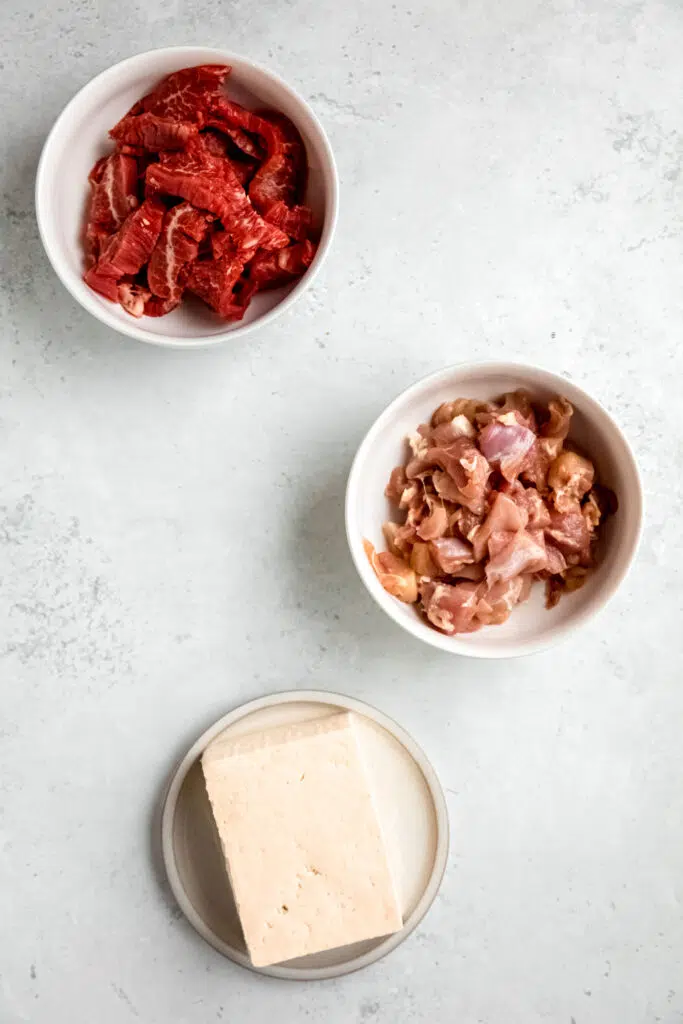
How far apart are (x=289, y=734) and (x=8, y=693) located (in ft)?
1.89

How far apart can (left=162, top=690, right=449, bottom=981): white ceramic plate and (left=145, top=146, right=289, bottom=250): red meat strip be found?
86cm

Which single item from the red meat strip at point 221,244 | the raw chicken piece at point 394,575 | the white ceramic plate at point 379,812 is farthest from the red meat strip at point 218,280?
the white ceramic plate at point 379,812

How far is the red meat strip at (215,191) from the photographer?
1770 mm

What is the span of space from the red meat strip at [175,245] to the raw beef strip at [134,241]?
16 mm

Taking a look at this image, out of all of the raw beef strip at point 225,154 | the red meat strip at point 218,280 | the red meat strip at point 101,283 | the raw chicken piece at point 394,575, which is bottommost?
the raw chicken piece at point 394,575

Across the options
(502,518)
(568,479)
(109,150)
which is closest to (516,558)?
(502,518)

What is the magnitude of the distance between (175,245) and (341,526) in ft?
2.08

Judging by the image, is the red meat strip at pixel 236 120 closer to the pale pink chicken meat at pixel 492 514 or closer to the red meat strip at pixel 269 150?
the red meat strip at pixel 269 150

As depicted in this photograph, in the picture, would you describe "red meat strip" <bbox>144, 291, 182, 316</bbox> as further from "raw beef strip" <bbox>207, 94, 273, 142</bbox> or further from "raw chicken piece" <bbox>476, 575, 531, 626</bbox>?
"raw chicken piece" <bbox>476, 575, 531, 626</bbox>

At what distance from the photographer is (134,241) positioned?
179cm

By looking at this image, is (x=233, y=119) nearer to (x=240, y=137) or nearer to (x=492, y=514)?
(x=240, y=137)

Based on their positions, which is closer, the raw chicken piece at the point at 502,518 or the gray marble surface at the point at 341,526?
the raw chicken piece at the point at 502,518

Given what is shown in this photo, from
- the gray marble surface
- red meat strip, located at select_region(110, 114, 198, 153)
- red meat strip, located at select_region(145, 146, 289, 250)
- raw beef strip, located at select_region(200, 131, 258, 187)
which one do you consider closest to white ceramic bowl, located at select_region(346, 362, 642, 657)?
the gray marble surface

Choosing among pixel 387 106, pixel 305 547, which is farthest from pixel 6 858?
pixel 387 106
